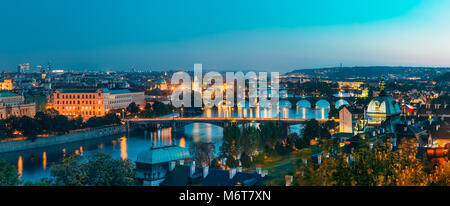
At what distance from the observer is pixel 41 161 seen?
18328mm

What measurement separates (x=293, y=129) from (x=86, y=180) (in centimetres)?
2002

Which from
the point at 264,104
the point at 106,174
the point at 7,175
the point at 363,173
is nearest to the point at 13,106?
the point at 264,104

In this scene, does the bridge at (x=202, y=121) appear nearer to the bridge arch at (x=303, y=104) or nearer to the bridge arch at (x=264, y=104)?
the bridge arch at (x=264, y=104)

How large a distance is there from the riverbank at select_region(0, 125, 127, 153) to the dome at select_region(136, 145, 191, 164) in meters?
12.0

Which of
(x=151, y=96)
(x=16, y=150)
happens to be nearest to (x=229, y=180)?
(x=16, y=150)

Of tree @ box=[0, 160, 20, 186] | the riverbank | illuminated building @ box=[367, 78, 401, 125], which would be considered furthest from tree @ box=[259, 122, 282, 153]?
tree @ box=[0, 160, 20, 186]

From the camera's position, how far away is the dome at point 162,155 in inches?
418

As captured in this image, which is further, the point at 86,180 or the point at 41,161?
the point at 41,161

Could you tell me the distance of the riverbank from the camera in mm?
20972

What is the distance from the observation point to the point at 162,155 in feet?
35.6

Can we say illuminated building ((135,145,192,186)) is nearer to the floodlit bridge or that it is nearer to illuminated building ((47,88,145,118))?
the floodlit bridge

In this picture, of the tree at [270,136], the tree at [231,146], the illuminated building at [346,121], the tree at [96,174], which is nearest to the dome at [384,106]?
the illuminated building at [346,121]
